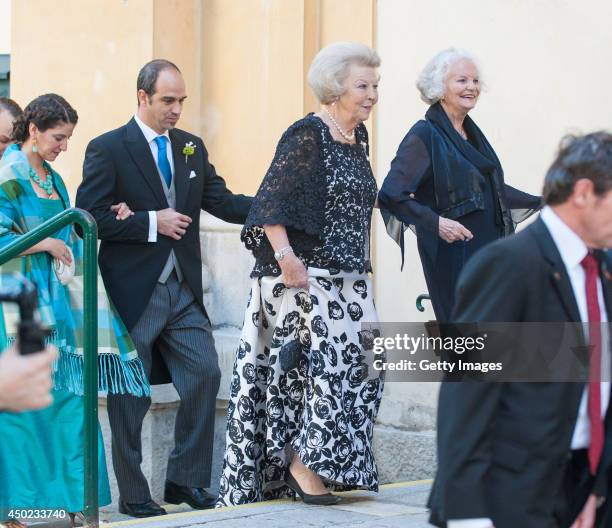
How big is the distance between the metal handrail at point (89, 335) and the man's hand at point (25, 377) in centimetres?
246

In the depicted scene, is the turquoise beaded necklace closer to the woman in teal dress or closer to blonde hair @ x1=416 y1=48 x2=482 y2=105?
the woman in teal dress

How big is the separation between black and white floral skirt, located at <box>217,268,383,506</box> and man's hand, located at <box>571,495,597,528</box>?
2.45m

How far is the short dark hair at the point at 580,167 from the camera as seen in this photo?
2936mm

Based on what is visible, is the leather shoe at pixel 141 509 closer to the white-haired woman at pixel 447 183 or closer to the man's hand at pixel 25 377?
the white-haired woman at pixel 447 183

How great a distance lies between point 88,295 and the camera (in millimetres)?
5020

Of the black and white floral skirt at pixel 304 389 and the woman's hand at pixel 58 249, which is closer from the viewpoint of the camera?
the black and white floral skirt at pixel 304 389

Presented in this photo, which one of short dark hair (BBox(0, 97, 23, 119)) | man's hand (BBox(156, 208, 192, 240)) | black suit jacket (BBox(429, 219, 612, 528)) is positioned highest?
short dark hair (BBox(0, 97, 23, 119))

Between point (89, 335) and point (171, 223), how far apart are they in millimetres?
1164

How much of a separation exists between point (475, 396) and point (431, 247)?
2853 mm

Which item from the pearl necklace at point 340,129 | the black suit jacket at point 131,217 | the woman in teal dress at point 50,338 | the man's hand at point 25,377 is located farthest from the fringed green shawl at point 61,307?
the man's hand at point 25,377

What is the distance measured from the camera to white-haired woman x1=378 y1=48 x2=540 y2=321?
5578mm

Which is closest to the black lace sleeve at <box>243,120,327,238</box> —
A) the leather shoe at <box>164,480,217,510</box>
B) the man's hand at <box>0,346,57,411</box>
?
the leather shoe at <box>164,480,217,510</box>

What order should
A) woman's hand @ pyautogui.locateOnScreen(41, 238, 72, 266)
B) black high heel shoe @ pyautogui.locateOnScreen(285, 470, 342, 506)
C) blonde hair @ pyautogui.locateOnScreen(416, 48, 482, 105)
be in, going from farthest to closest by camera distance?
blonde hair @ pyautogui.locateOnScreen(416, 48, 482, 105), woman's hand @ pyautogui.locateOnScreen(41, 238, 72, 266), black high heel shoe @ pyautogui.locateOnScreen(285, 470, 342, 506)

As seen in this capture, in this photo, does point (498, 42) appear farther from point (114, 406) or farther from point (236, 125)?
point (114, 406)
